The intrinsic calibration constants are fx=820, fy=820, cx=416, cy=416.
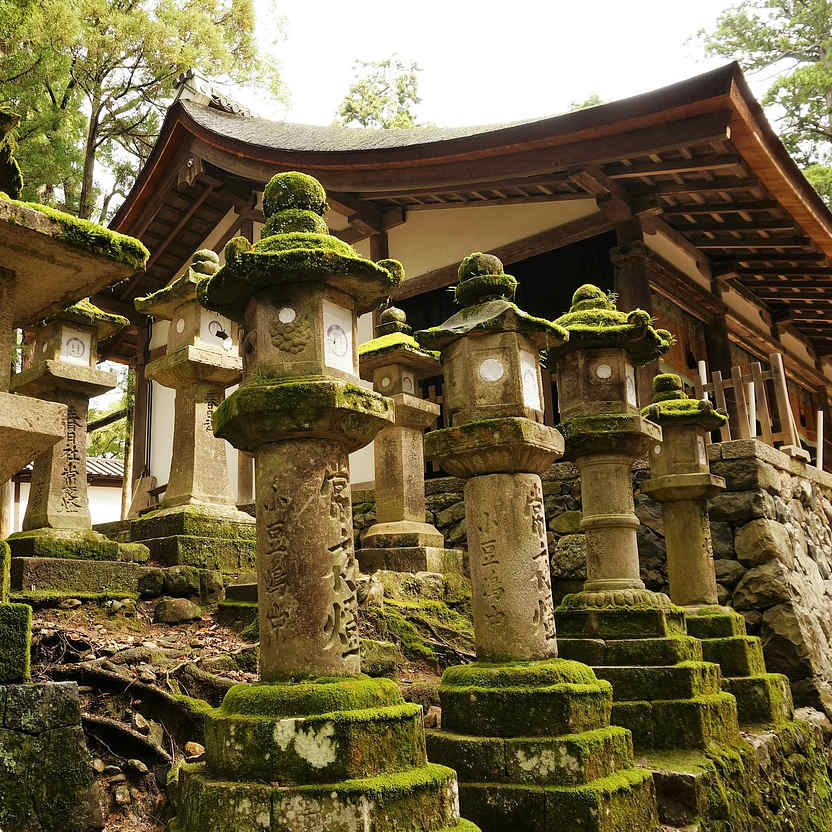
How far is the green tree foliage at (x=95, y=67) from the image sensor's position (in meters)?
11.4

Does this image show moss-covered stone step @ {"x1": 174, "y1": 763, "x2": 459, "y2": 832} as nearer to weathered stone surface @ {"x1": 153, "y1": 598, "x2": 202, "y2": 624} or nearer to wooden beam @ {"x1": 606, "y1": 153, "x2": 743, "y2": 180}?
weathered stone surface @ {"x1": 153, "y1": 598, "x2": 202, "y2": 624}

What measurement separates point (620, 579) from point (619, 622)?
11.8 inches

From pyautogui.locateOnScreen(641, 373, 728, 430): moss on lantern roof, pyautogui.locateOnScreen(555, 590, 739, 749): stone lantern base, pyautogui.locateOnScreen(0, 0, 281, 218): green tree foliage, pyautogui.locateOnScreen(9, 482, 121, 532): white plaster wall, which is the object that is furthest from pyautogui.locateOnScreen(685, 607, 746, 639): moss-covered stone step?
pyautogui.locateOnScreen(9, 482, 121, 532): white plaster wall

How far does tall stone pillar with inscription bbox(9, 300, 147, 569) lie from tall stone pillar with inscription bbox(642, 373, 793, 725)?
4020 millimetres

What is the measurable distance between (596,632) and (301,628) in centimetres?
248

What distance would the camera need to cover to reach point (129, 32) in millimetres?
12891

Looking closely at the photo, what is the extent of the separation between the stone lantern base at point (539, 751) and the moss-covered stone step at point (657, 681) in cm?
86

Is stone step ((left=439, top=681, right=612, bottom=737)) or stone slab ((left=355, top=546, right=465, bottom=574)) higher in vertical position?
stone slab ((left=355, top=546, right=465, bottom=574))

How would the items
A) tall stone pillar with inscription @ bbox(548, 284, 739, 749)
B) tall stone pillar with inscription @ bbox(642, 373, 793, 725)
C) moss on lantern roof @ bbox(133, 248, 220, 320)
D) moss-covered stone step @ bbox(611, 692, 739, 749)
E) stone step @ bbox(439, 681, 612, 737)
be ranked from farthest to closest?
moss on lantern roof @ bbox(133, 248, 220, 320) → tall stone pillar with inscription @ bbox(642, 373, 793, 725) → tall stone pillar with inscription @ bbox(548, 284, 739, 749) → moss-covered stone step @ bbox(611, 692, 739, 749) → stone step @ bbox(439, 681, 612, 737)

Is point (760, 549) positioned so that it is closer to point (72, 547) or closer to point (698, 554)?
point (698, 554)

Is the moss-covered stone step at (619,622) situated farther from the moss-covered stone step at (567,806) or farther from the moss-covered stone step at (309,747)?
the moss-covered stone step at (309,747)

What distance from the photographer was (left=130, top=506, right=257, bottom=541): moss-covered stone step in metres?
6.52

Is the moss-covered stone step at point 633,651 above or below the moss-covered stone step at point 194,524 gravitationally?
below

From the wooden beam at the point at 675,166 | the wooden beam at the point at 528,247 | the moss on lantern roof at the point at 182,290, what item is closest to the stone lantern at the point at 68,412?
the moss on lantern roof at the point at 182,290
